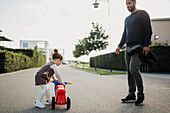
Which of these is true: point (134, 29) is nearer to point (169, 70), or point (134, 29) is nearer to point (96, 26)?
point (169, 70)

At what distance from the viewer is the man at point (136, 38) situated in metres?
4.02

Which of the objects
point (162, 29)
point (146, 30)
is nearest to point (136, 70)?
point (146, 30)

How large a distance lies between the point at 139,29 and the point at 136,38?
220 millimetres

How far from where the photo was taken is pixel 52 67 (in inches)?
155

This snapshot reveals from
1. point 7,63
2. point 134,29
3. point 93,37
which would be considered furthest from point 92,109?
point 93,37

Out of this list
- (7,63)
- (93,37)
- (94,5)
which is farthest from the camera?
(93,37)

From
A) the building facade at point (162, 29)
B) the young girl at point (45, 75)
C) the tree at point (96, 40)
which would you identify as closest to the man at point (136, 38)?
the young girl at point (45, 75)

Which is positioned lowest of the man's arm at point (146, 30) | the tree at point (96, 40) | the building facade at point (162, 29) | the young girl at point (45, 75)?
the young girl at point (45, 75)

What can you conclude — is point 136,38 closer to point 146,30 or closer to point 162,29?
point 146,30

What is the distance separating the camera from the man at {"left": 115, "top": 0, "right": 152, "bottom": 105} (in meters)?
4.02

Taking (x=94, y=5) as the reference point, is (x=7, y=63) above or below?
below

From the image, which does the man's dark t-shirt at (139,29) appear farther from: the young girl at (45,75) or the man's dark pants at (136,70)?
the young girl at (45,75)

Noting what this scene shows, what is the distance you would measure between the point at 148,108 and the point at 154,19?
1219 inches

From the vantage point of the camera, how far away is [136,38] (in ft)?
13.8
